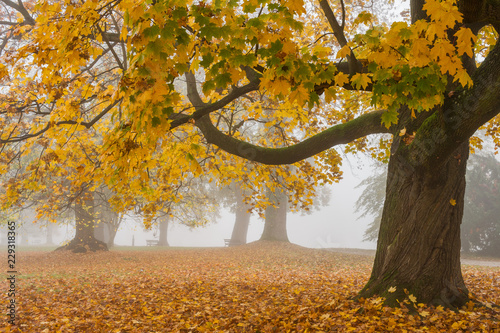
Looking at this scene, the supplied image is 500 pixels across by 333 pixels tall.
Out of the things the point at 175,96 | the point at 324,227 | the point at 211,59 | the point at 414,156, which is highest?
the point at 211,59

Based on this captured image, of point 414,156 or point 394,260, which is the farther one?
point 394,260

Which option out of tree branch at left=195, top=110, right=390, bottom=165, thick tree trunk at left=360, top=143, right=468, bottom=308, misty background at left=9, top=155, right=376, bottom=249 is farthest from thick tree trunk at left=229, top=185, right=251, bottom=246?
misty background at left=9, top=155, right=376, bottom=249

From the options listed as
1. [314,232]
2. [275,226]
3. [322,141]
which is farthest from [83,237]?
[314,232]

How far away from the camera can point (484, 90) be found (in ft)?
12.7

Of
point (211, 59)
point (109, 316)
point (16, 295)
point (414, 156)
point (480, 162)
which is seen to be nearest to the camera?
point (211, 59)

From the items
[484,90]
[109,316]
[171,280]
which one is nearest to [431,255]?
[484,90]

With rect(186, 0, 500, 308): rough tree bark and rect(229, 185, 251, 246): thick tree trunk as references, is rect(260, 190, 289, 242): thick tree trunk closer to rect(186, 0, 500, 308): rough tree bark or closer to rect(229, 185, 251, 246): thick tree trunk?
rect(229, 185, 251, 246): thick tree trunk

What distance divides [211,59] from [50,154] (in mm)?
4589

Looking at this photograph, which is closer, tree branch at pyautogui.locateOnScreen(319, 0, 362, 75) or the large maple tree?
the large maple tree

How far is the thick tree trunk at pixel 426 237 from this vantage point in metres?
4.95

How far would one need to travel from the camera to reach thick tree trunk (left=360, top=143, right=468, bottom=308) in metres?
4.95

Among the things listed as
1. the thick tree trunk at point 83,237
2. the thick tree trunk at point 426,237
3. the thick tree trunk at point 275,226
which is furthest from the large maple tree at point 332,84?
the thick tree trunk at point 275,226

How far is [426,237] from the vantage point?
16.3 ft

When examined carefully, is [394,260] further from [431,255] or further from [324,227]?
[324,227]
